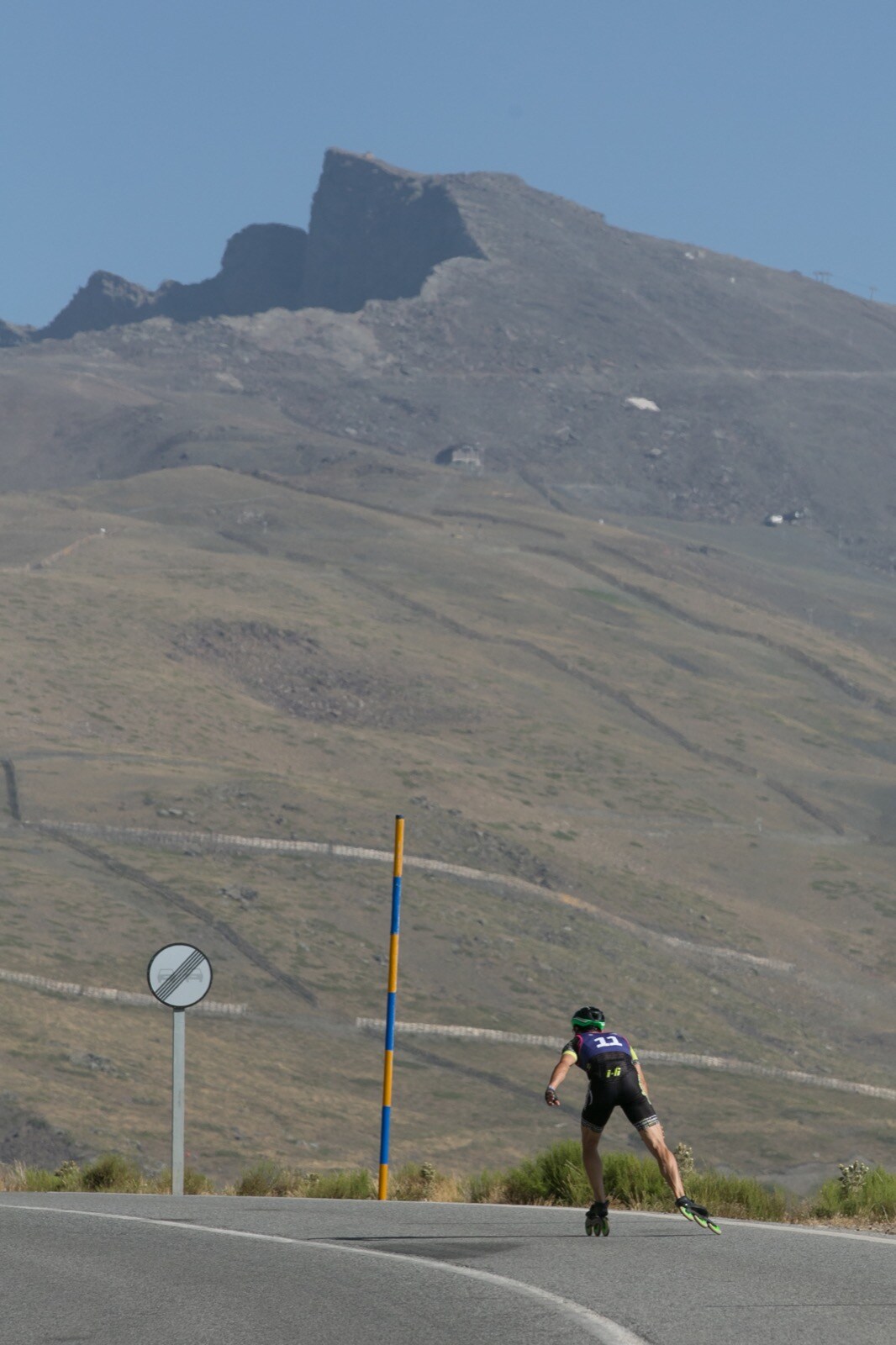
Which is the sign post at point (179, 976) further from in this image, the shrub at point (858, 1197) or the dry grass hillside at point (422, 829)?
the dry grass hillside at point (422, 829)

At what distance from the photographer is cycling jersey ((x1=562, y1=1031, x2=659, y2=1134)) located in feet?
36.4

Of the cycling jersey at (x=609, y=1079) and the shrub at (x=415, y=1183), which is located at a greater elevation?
the cycling jersey at (x=609, y=1079)

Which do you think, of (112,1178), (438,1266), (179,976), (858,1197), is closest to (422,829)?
(112,1178)

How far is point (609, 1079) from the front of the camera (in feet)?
36.6

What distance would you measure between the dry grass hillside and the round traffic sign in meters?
34.4

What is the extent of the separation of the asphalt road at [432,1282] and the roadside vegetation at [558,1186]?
3.66 feet

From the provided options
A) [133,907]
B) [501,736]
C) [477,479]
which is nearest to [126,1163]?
[133,907]

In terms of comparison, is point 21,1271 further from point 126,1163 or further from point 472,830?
point 472,830

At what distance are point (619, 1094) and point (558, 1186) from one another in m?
3.73

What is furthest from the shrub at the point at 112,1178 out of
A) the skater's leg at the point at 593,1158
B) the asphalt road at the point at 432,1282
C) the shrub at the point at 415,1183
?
the skater's leg at the point at 593,1158

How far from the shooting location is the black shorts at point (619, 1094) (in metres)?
11.1

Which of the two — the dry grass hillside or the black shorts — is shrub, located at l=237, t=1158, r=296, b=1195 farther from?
the dry grass hillside

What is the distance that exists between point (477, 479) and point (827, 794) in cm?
9066

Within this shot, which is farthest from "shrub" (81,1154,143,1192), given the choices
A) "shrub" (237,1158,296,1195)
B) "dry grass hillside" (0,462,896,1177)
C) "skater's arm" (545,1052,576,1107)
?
"dry grass hillside" (0,462,896,1177)
